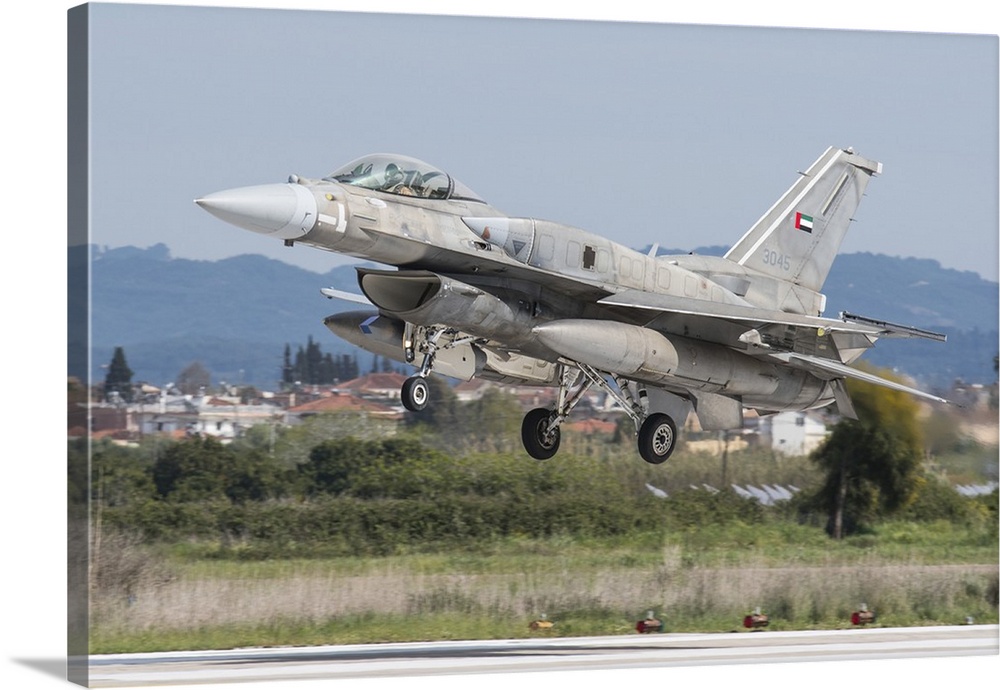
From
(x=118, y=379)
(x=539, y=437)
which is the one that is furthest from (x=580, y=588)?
(x=118, y=379)

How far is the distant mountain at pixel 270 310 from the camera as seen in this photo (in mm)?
21203

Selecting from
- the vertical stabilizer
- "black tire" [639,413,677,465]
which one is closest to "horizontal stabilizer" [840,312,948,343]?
the vertical stabilizer

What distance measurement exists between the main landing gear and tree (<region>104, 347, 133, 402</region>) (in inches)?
216

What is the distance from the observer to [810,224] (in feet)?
71.1

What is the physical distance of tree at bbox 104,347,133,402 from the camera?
2075 cm

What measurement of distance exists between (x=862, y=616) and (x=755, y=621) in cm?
157

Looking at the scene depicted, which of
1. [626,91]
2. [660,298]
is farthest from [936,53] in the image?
[660,298]

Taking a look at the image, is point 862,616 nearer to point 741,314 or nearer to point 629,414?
point 629,414

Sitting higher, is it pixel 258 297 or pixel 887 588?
pixel 258 297

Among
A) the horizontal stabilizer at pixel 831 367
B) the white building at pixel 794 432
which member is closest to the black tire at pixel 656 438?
the horizontal stabilizer at pixel 831 367

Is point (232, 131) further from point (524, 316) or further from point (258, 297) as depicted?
point (524, 316)

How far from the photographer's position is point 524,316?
17.7 meters

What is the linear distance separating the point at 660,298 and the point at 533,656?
15.1 ft

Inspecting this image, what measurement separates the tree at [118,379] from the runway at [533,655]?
154 inches
